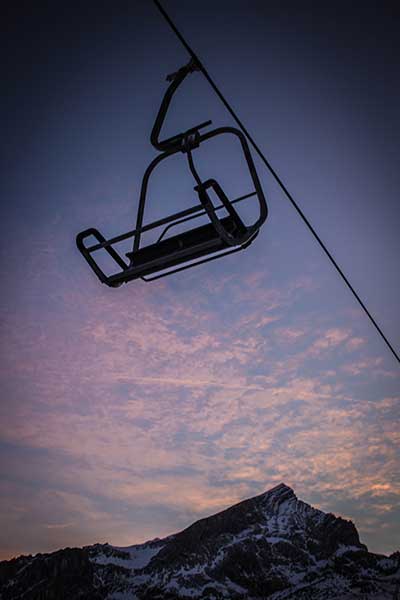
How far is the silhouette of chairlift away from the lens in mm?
3914

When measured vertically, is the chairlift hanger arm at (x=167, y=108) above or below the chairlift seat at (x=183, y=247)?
above

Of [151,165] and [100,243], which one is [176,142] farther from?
[100,243]

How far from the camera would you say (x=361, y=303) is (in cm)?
614

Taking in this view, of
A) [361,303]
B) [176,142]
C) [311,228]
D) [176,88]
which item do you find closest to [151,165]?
[176,142]

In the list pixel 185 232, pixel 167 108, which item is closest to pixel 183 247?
pixel 185 232

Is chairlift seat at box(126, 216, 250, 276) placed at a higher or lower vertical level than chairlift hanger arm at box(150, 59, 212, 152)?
lower

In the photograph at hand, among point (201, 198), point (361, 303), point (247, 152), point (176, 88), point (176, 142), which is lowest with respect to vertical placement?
point (361, 303)

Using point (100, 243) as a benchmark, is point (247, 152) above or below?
above

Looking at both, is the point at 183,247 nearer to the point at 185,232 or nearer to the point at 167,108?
the point at 185,232

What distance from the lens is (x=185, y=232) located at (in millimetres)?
3994

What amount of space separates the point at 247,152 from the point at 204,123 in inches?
17.0

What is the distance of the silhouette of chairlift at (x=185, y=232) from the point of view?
12.8 ft

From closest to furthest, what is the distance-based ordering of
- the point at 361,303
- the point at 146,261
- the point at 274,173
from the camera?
the point at 146,261, the point at 274,173, the point at 361,303

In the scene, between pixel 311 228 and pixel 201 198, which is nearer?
pixel 201 198
